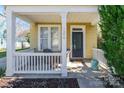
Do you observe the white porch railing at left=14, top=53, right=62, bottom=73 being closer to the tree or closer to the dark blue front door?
the tree

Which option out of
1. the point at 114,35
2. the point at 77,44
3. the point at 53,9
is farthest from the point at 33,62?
the point at 77,44

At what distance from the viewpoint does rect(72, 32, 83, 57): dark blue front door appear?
736 inches

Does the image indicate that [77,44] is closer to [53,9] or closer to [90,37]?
[90,37]

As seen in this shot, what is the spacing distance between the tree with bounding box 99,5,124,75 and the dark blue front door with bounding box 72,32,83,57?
9024mm

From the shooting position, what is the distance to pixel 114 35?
8.97 meters

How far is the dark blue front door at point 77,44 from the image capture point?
18688 mm

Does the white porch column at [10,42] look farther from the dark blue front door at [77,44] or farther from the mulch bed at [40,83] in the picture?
the dark blue front door at [77,44]

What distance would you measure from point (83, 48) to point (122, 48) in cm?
990

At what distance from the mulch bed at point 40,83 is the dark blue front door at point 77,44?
8.71 m

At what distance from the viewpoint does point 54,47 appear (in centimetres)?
1816

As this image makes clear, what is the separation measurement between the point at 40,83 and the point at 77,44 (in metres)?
9.88
